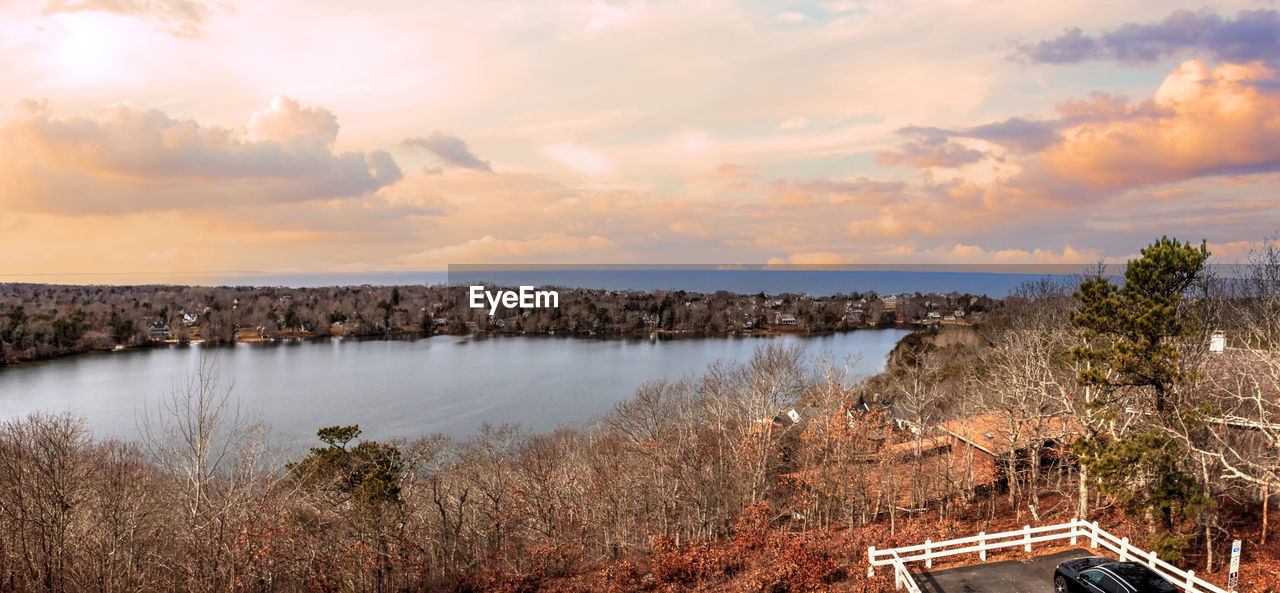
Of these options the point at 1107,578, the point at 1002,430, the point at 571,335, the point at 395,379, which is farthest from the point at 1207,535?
the point at 571,335

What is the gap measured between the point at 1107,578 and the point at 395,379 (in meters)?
85.8

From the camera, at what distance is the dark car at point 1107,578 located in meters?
13.1

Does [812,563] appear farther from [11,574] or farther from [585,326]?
[585,326]

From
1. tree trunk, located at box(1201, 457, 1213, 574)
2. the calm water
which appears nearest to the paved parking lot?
tree trunk, located at box(1201, 457, 1213, 574)

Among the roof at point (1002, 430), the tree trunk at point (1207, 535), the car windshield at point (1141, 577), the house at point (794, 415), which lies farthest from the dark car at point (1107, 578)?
the house at point (794, 415)

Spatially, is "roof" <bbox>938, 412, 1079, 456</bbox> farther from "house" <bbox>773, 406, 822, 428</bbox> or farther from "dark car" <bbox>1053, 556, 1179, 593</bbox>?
"house" <bbox>773, 406, 822, 428</bbox>

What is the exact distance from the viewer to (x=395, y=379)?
3398 inches

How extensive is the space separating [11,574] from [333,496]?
12.5 m

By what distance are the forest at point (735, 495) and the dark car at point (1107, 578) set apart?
2387mm

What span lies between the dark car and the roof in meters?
9.18

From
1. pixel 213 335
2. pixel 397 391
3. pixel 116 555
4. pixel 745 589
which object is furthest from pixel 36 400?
pixel 745 589

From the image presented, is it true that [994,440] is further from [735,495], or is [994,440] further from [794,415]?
[794,415]

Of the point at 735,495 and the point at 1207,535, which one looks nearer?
the point at 1207,535

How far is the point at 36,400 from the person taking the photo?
70.2m
